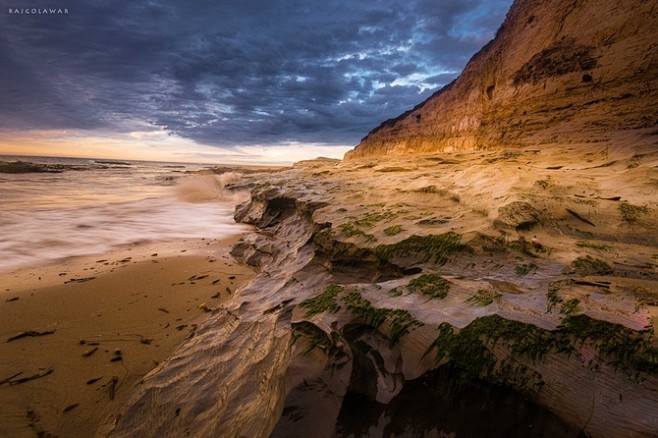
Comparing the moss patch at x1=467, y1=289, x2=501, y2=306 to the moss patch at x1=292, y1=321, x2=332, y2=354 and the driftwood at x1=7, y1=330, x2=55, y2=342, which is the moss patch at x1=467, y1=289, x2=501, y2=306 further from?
the driftwood at x1=7, y1=330, x2=55, y2=342

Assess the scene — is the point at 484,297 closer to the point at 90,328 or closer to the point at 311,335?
the point at 311,335

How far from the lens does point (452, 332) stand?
1.71 metres

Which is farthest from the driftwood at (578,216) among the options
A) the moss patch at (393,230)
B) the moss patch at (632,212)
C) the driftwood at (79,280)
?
the driftwood at (79,280)

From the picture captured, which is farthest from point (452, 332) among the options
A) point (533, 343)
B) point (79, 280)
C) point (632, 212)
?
point (79, 280)

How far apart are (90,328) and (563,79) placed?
12.4 m

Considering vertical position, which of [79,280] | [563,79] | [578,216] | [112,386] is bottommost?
[112,386]

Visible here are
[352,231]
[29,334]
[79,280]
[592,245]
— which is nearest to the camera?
[592,245]

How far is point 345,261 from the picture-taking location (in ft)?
11.3

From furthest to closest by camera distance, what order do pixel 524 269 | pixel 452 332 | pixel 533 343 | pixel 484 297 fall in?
pixel 524 269 → pixel 484 297 → pixel 452 332 → pixel 533 343

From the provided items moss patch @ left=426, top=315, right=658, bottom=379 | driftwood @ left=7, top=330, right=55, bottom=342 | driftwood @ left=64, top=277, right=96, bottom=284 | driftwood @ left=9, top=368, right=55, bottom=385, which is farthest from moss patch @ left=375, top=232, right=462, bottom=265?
driftwood @ left=64, top=277, right=96, bottom=284

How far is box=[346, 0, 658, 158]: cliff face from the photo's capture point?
7.32 meters

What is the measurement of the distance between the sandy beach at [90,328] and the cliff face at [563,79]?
7.73 meters

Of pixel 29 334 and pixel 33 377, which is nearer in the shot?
pixel 33 377

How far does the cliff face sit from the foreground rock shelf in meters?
4.54
